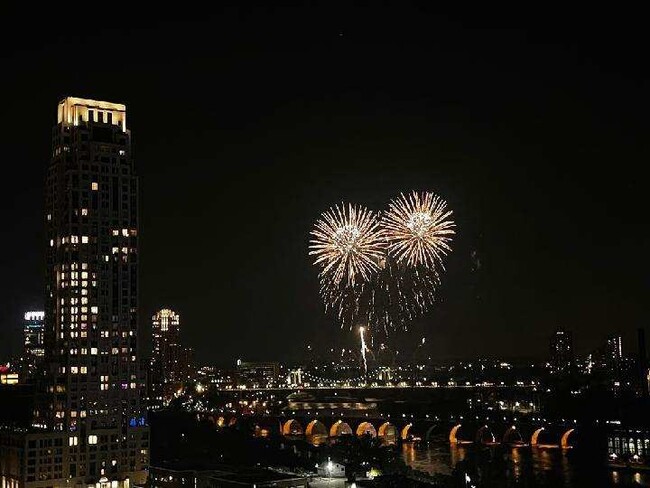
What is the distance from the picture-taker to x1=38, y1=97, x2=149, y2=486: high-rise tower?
52062 mm

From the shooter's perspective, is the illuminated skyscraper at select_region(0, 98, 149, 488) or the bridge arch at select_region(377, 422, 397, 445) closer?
the illuminated skyscraper at select_region(0, 98, 149, 488)

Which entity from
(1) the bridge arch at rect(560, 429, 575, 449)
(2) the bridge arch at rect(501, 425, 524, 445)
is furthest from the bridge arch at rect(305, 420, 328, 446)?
(1) the bridge arch at rect(560, 429, 575, 449)

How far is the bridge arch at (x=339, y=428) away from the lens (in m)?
A: 104

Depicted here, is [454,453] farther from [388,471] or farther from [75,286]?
[75,286]

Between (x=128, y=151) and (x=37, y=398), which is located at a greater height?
(x=128, y=151)

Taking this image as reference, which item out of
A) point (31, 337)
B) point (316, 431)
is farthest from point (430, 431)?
point (31, 337)

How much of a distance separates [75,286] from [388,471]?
21885 mm

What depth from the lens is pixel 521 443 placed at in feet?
294

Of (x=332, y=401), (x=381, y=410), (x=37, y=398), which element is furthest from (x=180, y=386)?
(x=37, y=398)

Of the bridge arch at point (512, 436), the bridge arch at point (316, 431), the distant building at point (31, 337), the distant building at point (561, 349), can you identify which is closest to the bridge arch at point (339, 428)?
the bridge arch at point (316, 431)

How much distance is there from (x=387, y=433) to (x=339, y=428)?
216 inches

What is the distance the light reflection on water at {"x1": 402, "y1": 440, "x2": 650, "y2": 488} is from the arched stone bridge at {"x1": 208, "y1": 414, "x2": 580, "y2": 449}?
2951 mm

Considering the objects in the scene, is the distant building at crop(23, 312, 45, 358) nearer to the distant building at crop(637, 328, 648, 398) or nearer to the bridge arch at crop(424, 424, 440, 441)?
the bridge arch at crop(424, 424, 440, 441)

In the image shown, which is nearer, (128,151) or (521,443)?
(128,151)
